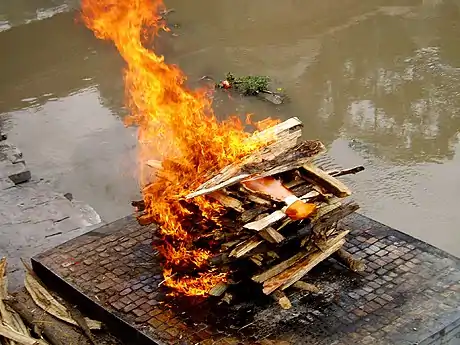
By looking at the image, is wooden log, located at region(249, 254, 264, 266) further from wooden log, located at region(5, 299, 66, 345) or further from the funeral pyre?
wooden log, located at region(5, 299, 66, 345)

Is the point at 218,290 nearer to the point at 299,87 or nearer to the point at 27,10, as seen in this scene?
the point at 299,87

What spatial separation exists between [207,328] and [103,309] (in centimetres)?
112

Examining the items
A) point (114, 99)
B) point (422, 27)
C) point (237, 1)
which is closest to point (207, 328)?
point (114, 99)

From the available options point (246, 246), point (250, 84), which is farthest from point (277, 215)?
point (250, 84)

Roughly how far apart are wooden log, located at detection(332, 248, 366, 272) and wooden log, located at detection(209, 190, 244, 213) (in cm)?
136

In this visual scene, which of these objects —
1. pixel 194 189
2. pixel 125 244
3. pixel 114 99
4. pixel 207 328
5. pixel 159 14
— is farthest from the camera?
pixel 159 14

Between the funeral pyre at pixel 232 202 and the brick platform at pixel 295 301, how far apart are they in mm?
237

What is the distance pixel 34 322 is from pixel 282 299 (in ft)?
8.23

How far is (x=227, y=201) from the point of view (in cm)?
679

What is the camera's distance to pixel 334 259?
24.9 ft

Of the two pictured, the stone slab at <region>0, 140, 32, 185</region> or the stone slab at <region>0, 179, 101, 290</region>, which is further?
the stone slab at <region>0, 140, 32, 185</region>

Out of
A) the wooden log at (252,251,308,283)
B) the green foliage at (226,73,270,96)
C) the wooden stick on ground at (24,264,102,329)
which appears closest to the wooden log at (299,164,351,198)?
the wooden log at (252,251,308,283)

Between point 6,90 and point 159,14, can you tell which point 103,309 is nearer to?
point 6,90

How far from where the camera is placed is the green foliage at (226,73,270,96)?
13898mm
